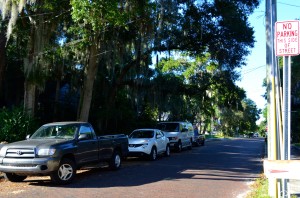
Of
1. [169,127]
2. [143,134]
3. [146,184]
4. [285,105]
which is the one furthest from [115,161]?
[169,127]

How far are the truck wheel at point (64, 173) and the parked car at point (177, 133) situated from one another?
12.8 meters

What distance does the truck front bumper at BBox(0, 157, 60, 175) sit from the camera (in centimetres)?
1056

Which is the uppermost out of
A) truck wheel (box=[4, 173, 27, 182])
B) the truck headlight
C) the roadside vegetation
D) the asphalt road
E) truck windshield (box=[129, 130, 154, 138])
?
the roadside vegetation

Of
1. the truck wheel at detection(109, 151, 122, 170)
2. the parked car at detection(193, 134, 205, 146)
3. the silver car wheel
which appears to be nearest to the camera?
the silver car wheel

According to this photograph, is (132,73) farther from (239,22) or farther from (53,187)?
(53,187)

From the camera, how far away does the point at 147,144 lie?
18344 millimetres

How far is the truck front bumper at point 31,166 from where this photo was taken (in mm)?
10562

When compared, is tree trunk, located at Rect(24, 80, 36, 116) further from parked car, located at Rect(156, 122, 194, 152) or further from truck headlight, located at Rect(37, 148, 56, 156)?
parked car, located at Rect(156, 122, 194, 152)

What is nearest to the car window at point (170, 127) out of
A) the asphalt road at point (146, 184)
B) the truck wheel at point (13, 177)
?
the asphalt road at point (146, 184)

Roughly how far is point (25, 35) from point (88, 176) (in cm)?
994

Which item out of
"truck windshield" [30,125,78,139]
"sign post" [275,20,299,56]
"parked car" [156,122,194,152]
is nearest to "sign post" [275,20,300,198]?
"sign post" [275,20,299,56]

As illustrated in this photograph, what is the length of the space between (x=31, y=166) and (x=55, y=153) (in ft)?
2.39

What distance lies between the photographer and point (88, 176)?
13.0 metres

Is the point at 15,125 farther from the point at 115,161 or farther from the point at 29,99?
the point at 115,161
